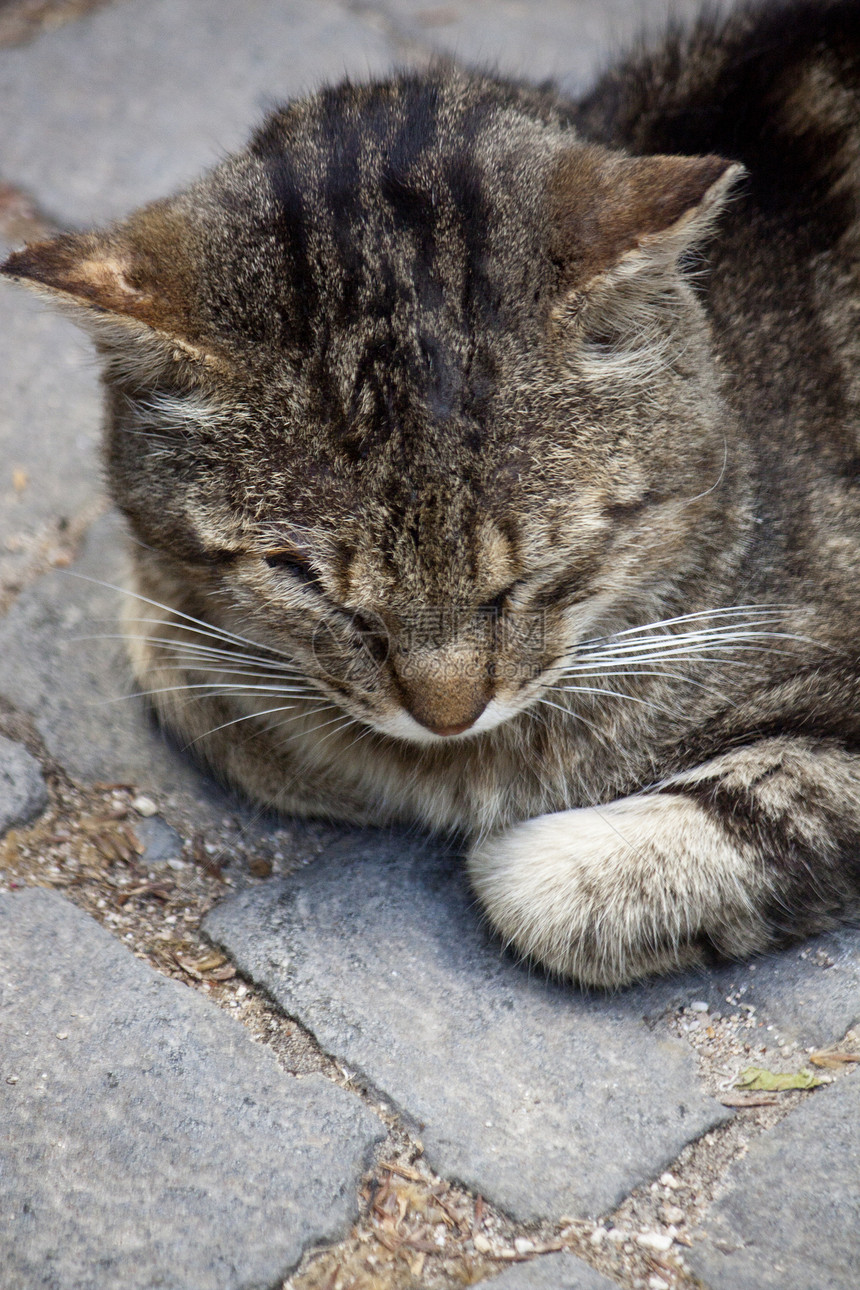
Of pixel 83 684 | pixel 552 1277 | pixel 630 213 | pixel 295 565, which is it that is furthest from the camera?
pixel 83 684

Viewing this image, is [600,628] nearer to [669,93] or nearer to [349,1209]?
[349,1209]

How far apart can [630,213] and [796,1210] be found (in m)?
1.38

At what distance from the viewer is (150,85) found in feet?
13.1

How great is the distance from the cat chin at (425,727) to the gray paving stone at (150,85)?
7.30ft

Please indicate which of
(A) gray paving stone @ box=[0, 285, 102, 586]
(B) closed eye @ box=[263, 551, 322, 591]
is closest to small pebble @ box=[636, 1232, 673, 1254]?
(B) closed eye @ box=[263, 551, 322, 591]

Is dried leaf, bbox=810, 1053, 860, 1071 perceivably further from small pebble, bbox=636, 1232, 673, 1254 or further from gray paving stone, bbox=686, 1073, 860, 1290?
small pebble, bbox=636, 1232, 673, 1254

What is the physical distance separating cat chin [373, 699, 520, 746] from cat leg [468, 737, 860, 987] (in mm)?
317

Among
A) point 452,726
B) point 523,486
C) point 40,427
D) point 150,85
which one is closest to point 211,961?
point 452,726

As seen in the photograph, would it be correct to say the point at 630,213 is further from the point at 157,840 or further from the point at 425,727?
the point at 157,840

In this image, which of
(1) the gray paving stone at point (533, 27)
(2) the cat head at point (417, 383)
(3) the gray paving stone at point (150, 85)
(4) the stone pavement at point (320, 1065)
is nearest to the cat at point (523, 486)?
(2) the cat head at point (417, 383)

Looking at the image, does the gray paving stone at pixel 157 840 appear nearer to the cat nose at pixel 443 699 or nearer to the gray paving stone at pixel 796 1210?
the cat nose at pixel 443 699

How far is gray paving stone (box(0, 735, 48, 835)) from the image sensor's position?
6.92 feet

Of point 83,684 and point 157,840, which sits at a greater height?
point 83,684

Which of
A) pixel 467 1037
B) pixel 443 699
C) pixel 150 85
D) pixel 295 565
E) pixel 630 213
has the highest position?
pixel 150 85
